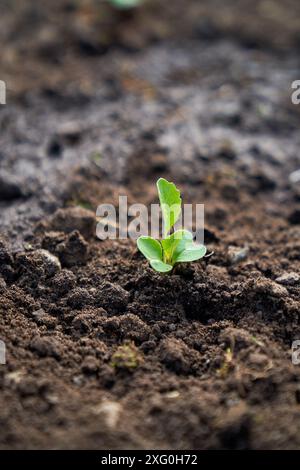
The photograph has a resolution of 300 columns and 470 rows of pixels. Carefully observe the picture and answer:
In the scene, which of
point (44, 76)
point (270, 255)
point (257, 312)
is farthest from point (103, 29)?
point (257, 312)
